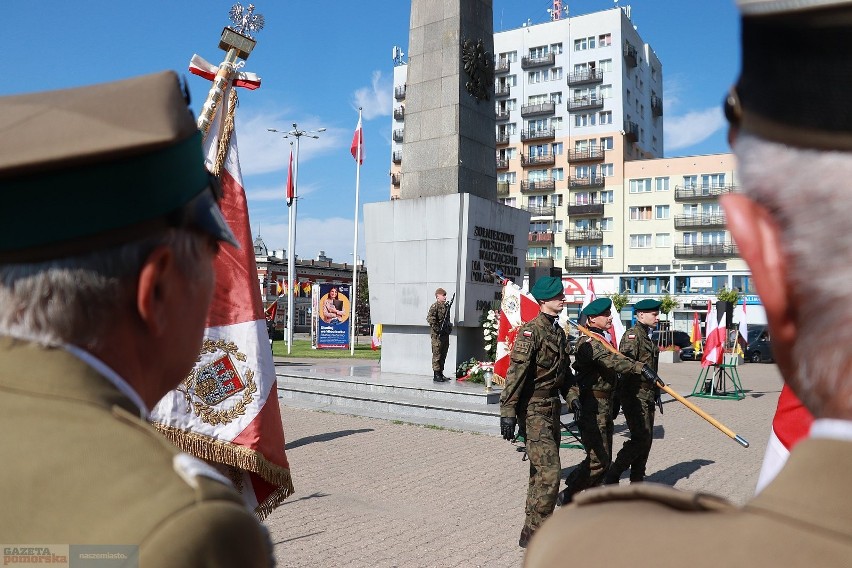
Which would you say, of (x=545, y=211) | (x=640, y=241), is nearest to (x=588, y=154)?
(x=545, y=211)

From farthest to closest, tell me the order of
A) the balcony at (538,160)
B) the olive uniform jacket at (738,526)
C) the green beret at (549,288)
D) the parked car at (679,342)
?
1. the balcony at (538,160)
2. the parked car at (679,342)
3. the green beret at (549,288)
4. the olive uniform jacket at (738,526)

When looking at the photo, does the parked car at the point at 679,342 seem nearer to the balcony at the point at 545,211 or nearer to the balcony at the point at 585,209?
the balcony at the point at 585,209

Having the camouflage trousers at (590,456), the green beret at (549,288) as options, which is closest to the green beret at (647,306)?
the camouflage trousers at (590,456)

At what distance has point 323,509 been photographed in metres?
6.79

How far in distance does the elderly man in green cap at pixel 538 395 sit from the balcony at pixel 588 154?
5782cm

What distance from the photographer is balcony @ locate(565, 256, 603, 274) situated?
62031mm

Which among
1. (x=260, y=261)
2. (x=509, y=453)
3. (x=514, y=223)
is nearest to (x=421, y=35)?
(x=514, y=223)

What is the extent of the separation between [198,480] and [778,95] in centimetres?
82

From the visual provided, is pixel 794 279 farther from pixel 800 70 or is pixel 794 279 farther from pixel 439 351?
pixel 439 351

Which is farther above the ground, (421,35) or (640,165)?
(640,165)

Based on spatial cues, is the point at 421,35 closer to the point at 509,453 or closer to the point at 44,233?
the point at 509,453

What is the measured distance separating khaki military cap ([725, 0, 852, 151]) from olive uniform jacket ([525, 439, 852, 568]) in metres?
0.31

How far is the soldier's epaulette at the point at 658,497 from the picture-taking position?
819 mm

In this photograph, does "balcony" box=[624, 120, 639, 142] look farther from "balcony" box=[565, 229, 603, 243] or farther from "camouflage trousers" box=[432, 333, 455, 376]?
"camouflage trousers" box=[432, 333, 455, 376]
